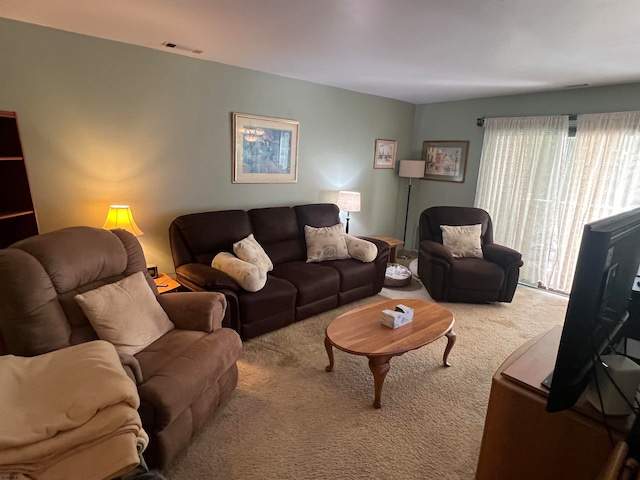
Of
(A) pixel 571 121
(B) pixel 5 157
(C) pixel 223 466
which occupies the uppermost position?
(A) pixel 571 121

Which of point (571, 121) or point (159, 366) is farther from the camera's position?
point (571, 121)

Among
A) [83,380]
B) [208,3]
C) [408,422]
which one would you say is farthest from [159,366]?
[208,3]

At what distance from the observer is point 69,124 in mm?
2699

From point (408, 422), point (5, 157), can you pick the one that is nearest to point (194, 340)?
point (408, 422)

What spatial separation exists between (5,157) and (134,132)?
105 cm

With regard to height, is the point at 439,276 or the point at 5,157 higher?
the point at 5,157

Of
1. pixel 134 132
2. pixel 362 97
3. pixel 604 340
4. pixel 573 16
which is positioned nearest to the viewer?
pixel 604 340

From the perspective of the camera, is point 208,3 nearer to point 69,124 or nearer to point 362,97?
point 69,124

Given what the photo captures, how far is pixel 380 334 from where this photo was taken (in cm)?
238

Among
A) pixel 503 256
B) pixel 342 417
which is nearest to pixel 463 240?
pixel 503 256

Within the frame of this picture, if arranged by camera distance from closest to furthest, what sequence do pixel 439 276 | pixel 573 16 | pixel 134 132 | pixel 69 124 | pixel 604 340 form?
pixel 604 340 < pixel 573 16 < pixel 69 124 < pixel 134 132 < pixel 439 276

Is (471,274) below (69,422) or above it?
below

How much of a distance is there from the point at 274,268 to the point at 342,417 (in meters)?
1.74

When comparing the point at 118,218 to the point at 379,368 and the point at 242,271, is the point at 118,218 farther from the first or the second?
the point at 379,368
